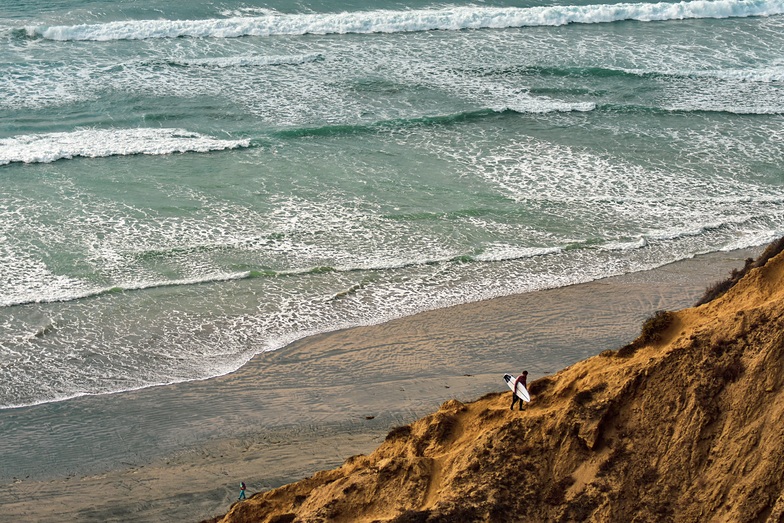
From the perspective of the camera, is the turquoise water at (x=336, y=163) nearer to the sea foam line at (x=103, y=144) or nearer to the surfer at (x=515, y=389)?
the sea foam line at (x=103, y=144)

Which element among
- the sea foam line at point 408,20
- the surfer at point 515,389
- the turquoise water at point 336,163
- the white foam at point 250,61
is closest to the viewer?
the surfer at point 515,389

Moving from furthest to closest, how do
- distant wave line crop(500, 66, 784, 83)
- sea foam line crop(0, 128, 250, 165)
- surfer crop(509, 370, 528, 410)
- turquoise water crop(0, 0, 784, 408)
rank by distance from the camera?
distant wave line crop(500, 66, 784, 83) < sea foam line crop(0, 128, 250, 165) < turquoise water crop(0, 0, 784, 408) < surfer crop(509, 370, 528, 410)

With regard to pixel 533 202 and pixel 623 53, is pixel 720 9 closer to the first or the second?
pixel 623 53

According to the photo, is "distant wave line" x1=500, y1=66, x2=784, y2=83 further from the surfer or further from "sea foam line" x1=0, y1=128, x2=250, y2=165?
the surfer

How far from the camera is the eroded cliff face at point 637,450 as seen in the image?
832 cm

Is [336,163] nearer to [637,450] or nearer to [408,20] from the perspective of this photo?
[408,20]

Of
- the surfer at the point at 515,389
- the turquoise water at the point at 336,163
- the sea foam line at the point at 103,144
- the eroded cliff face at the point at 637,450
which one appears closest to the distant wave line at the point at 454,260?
the turquoise water at the point at 336,163

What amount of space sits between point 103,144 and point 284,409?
1345 centimetres

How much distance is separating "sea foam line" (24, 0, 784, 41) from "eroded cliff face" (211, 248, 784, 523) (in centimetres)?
2752

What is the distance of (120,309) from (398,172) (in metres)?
8.93

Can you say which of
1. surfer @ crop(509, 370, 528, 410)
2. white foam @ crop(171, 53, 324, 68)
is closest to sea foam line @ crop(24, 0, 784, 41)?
white foam @ crop(171, 53, 324, 68)

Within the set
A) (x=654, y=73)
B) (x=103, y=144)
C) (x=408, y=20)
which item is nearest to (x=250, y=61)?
(x=408, y=20)

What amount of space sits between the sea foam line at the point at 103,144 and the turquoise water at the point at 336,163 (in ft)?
0.28

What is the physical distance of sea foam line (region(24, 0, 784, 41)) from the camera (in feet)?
110
